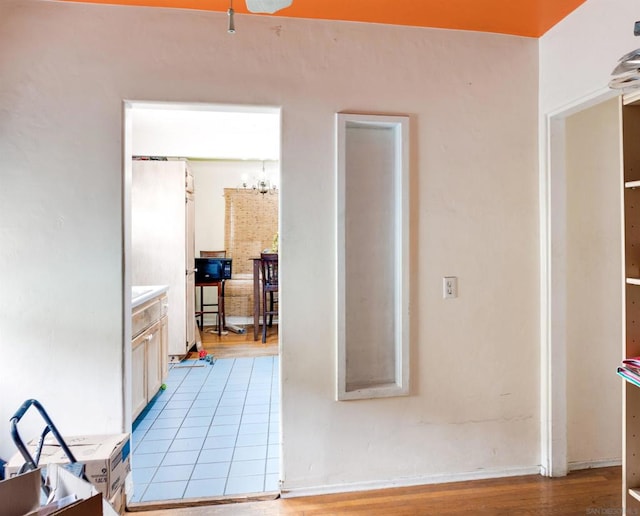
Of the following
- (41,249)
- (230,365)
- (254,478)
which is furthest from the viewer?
(230,365)

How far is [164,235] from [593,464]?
13.4 feet

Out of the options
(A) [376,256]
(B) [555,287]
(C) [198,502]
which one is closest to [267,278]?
(A) [376,256]

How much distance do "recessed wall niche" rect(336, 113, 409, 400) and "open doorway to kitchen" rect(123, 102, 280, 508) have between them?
0.59m

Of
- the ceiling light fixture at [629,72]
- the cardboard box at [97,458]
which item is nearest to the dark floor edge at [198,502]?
the cardboard box at [97,458]

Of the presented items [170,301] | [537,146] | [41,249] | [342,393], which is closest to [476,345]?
[342,393]

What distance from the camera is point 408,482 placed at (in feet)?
6.61

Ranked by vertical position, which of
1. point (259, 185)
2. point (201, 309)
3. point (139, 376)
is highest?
point (259, 185)

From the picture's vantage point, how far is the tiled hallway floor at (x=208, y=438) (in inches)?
79.7

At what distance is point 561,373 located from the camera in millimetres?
2068

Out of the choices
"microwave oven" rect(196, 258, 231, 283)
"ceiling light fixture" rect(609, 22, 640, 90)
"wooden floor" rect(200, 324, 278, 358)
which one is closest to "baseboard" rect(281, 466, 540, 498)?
"ceiling light fixture" rect(609, 22, 640, 90)

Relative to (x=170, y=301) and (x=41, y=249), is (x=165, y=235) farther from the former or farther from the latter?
(x=41, y=249)

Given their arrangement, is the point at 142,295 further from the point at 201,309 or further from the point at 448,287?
the point at 201,309

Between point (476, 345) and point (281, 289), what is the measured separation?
3.63 feet

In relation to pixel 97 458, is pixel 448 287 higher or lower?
higher
